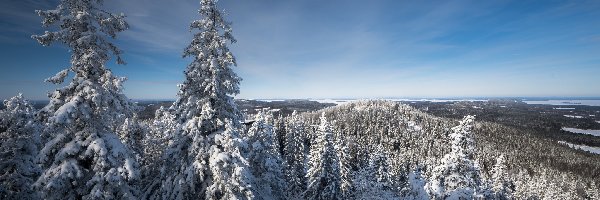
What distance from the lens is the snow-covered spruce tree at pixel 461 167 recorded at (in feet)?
69.5

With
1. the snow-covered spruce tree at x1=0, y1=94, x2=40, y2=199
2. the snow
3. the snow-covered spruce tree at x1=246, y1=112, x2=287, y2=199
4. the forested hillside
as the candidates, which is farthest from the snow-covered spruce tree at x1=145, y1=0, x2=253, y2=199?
the snow-covered spruce tree at x1=0, y1=94, x2=40, y2=199

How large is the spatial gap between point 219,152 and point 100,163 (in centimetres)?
434

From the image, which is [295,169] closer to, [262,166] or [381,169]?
[262,166]

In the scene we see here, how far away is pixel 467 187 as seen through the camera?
21266 mm

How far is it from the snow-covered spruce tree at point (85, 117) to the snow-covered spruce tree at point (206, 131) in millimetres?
2362

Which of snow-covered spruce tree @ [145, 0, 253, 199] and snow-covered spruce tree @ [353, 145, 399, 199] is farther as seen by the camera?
snow-covered spruce tree @ [353, 145, 399, 199]

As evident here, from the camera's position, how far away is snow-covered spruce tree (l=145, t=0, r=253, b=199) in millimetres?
14273

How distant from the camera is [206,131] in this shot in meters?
15.4

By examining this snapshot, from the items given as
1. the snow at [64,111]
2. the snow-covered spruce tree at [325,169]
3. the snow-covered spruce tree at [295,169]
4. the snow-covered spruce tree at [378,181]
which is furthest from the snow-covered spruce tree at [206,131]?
the snow-covered spruce tree at [378,181]

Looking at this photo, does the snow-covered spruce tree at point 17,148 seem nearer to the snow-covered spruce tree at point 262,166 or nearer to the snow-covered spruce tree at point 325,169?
the snow-covered spruce tree at point 262,166

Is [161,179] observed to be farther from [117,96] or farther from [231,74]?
[231,74]

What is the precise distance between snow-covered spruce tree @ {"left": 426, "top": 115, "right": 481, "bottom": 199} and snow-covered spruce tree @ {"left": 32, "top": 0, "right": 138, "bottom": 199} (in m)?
17.9

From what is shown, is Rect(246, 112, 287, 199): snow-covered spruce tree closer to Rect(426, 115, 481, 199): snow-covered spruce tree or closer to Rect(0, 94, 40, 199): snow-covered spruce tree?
Rect(426, 115, 481, 199): snow-covered spruce tree

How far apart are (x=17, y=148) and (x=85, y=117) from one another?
37.4 feet
